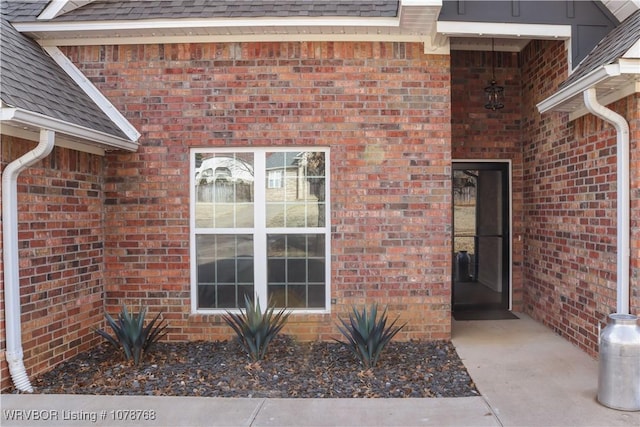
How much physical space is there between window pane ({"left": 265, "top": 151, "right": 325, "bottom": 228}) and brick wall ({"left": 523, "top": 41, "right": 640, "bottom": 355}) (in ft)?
9.87

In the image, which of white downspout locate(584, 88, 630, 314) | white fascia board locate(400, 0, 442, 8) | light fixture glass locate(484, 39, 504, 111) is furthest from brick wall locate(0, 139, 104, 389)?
white downspout locate(584, 88, 630, 314)

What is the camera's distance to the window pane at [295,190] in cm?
540

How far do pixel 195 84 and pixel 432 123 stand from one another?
2.92 meters

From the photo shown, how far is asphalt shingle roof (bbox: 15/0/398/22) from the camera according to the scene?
5.05 meters

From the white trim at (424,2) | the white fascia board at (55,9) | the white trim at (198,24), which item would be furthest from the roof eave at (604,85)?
the white fascia board at (55,9)

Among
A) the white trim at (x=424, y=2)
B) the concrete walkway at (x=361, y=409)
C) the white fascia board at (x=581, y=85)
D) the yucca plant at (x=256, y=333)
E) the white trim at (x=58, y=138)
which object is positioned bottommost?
the concrete walkway at (x=361, y=409)

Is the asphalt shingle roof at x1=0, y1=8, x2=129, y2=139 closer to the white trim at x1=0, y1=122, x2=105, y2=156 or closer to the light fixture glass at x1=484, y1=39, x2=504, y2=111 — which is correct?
the white trim at x1=0, y1=122, x2=105, y2=156

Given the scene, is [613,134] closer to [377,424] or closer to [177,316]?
[377,424]

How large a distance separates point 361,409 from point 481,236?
13.9ft

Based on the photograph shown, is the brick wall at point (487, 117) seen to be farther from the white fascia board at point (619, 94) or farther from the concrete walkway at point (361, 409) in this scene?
the concrete walkway at point (361, 409)

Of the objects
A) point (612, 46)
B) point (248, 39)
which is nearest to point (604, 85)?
point (612, 46)

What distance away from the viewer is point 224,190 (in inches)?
214

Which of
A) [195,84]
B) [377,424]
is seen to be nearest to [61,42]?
[195,84]

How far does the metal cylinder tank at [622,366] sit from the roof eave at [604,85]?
209 centimetres
